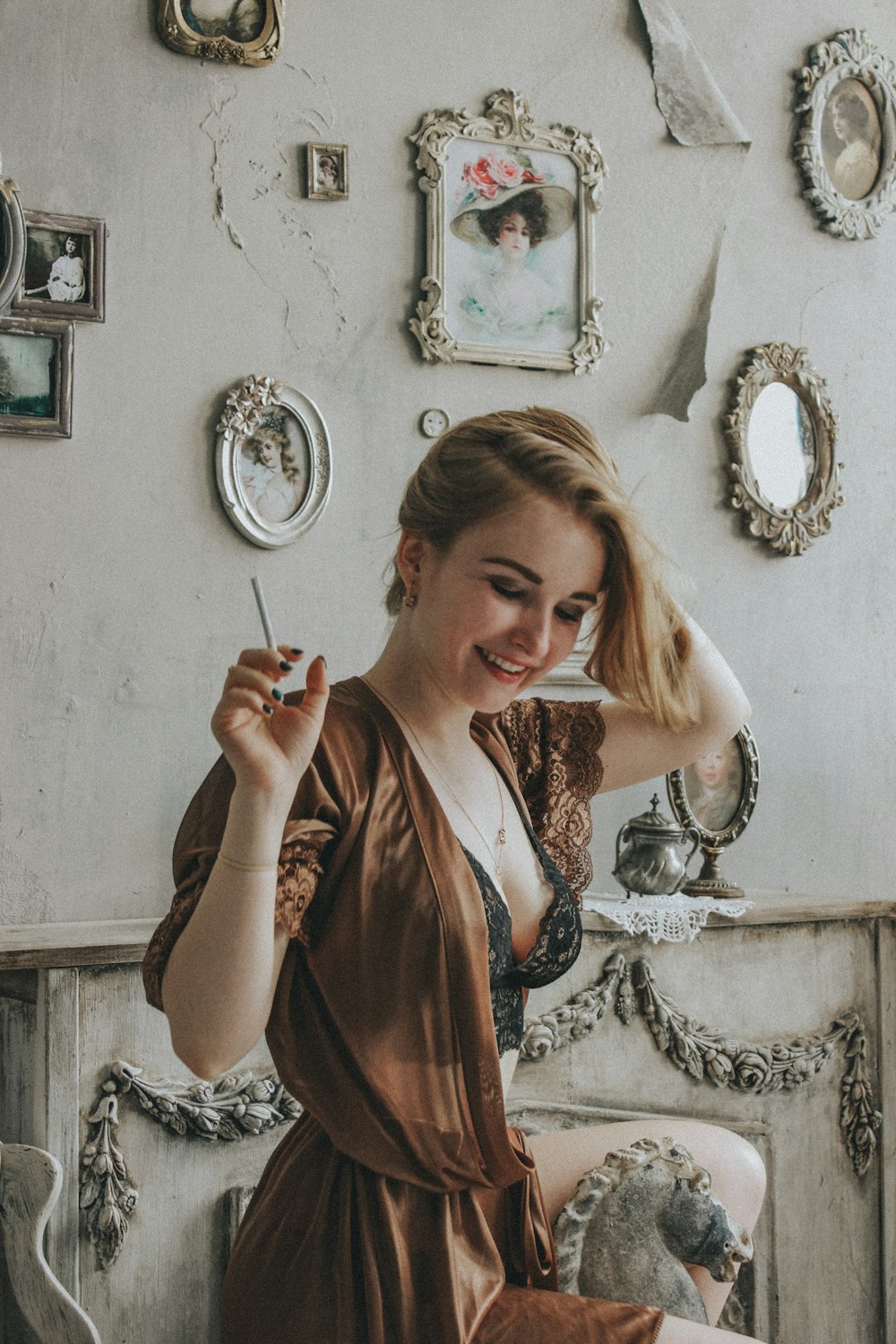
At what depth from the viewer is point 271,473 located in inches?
93.2

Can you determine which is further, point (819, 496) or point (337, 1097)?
point (819, 496)

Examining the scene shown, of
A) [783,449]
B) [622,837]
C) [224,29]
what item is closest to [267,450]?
[224,29]

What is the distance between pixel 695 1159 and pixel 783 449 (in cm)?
178

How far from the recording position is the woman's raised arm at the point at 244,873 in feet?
3.30

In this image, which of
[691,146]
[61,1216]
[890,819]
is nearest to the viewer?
[61,1216]

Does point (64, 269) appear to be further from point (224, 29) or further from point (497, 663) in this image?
point (497, 663)

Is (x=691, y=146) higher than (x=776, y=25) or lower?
lower

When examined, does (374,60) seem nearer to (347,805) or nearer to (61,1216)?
(347,805)

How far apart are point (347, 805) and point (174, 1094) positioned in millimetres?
859

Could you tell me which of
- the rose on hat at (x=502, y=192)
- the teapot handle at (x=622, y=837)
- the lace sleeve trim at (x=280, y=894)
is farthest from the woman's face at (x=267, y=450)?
the lace sleeve trim at (x=280, y=894)

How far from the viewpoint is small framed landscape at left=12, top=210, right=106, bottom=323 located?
2.19 metres

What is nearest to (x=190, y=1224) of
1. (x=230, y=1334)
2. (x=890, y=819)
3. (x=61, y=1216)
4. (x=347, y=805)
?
(x=61, y=1216)

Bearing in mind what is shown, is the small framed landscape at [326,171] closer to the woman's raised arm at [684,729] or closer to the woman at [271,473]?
the woman at [271,473]

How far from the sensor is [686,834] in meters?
2.41
